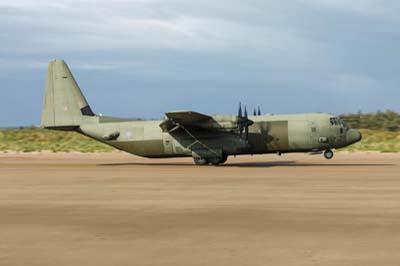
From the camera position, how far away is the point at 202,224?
1352 cm

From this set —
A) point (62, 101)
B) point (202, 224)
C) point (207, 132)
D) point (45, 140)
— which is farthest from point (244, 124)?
point (45, 140)

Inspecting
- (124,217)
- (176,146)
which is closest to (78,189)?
(124,217)

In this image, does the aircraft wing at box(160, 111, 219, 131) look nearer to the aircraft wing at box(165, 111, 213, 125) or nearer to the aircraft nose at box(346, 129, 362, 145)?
the aircraft wing at box(165, 111, 213, 125)

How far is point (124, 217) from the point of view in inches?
580

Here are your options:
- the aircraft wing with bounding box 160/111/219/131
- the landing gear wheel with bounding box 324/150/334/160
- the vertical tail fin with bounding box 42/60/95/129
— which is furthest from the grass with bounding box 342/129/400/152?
the vertical tail fin with bounding box 42/60/95/129

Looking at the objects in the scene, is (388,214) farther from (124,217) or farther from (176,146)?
(176,146)

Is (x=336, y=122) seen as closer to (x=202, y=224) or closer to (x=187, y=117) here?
(x=187, y=117)

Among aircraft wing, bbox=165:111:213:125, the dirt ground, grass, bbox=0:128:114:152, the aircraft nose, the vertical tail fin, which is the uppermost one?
the vertical tail fin

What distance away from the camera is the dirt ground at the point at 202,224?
9977mm

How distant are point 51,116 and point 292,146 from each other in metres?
15.6

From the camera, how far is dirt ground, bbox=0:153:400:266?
32.7ft

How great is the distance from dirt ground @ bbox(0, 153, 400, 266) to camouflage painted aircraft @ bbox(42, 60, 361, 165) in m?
13.0

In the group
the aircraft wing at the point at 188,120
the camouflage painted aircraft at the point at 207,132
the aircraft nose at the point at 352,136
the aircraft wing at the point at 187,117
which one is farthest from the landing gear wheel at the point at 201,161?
the aircraft nose at the point at 352,136

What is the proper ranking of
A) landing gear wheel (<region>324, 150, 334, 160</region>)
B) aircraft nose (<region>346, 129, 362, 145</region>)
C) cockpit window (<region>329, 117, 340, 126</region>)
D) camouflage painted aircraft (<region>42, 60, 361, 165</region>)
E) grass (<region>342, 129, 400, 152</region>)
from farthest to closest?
grass (<region>342, 129, 400, 152</region>), landing gear wheel (<region>324, 150, 334, 160</region>), aircraft nose (<region>346, 129, 362, 145</region>), cockpit window (<region>329, 117, 340, 126</region>), camouflage painted aircraft (<region>42, 60, 361, 165</region>)
